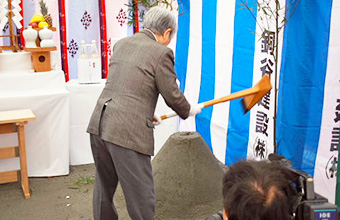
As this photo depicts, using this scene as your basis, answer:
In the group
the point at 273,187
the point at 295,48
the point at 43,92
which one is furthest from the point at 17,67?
the point at 273,187

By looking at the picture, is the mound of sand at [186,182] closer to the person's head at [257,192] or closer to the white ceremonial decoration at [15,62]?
the white ceremonial decoration at [15,62]

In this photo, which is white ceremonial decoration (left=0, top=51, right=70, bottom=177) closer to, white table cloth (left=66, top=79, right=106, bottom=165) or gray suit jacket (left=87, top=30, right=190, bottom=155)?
white table cloth (left=66, top=79, right=106, bottom=165)

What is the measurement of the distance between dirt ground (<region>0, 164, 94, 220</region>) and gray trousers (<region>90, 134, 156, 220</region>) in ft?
2.59

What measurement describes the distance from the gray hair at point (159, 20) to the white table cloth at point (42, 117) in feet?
5.09

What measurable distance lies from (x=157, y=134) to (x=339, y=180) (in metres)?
2.34

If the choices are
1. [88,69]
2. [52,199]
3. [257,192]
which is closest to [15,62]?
[88,69]

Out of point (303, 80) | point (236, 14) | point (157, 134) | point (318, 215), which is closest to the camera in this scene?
point (318, 215)

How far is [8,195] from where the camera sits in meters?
3.18

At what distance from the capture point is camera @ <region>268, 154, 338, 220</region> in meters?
0.90

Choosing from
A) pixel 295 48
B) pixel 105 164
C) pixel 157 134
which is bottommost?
pixel 157 134

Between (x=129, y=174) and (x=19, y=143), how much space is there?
1430 mm

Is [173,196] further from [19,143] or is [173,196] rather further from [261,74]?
[19,143]

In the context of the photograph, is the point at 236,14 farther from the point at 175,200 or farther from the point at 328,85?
the point at 175,200

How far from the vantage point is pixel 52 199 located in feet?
10.2
